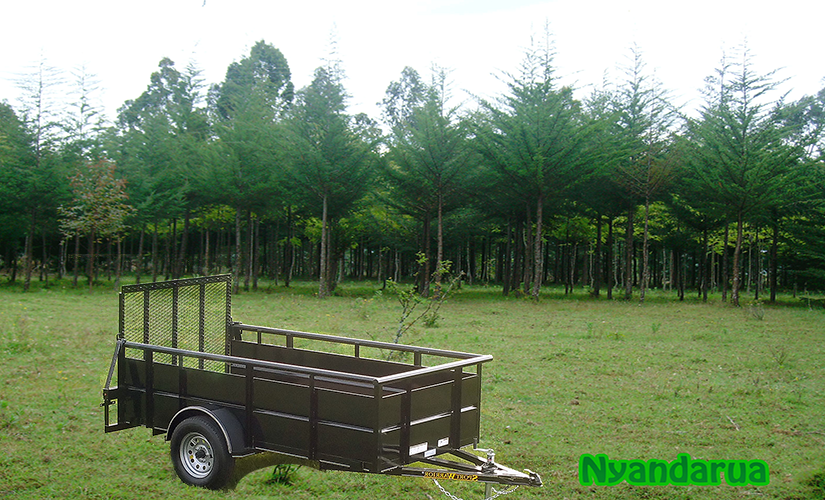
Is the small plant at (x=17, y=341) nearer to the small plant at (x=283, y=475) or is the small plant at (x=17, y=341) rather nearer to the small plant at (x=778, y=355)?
the small plant at (x=283, y=475)

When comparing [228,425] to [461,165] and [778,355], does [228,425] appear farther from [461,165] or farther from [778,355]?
[461,165]

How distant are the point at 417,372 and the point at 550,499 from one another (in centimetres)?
183

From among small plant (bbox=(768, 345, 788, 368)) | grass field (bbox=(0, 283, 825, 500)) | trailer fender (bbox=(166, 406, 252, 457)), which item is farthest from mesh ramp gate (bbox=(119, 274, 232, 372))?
small plant (bbox=(768, 345, 788, 368))

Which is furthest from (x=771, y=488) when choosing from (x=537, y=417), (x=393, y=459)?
(x=393, y=459)

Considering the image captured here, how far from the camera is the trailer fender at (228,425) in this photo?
426 cm

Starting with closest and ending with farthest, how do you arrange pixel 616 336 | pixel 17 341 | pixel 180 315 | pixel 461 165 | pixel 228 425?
pixel 228 425, pixel 180 315, pixel 17 341, pixel 616 336, pixel 461 165

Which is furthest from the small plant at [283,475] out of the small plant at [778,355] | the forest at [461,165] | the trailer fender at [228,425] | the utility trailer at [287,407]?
the forest at [461,165]

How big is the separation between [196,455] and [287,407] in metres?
0.90

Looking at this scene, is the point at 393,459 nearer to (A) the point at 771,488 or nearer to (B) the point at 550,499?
(B) the point at 550,499

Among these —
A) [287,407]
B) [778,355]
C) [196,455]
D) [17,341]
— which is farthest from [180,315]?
[778,355]

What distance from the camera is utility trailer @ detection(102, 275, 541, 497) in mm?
3926

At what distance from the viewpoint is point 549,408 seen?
7.69 metres

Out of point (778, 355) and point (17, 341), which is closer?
point (17, 341)

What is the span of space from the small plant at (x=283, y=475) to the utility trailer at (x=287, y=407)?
1.43 ft
